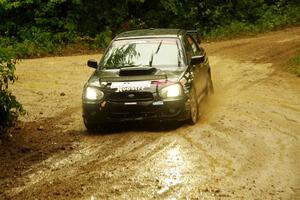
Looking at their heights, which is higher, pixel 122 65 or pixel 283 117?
pixel 122 65

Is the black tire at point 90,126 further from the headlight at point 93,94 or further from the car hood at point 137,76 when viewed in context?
the car hood at point 137,76

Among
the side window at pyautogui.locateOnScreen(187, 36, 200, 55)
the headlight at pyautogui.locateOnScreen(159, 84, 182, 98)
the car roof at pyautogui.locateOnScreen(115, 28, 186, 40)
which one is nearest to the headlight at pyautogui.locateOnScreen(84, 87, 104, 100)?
the headlight at pyautogui.locateOnScreen(159, 84, 182, 98)

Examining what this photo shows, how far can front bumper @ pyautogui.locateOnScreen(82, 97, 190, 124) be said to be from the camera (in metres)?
10.4

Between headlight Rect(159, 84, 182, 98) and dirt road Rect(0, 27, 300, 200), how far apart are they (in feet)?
2.10

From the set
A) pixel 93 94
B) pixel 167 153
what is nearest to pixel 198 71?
pixel 93 94

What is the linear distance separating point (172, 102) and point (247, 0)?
755 inches

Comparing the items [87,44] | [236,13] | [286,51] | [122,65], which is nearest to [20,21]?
[87,44]

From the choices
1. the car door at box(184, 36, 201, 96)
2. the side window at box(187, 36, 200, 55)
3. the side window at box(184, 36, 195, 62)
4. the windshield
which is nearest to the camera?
the windshield

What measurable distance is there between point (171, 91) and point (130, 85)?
0.72 meters

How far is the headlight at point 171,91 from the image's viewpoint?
1040 centimetres

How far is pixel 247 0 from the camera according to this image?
1122 inches

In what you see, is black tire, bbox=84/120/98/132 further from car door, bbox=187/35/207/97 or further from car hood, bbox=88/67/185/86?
car door, bbox=187/35/207/97

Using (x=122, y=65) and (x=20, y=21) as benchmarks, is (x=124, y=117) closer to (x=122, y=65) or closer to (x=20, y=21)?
(x=122, y=65)

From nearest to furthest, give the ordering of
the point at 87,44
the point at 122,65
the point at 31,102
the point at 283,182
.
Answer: the point at 283,182, the point at 122,65, the point at 31,102, the point at 87,44
